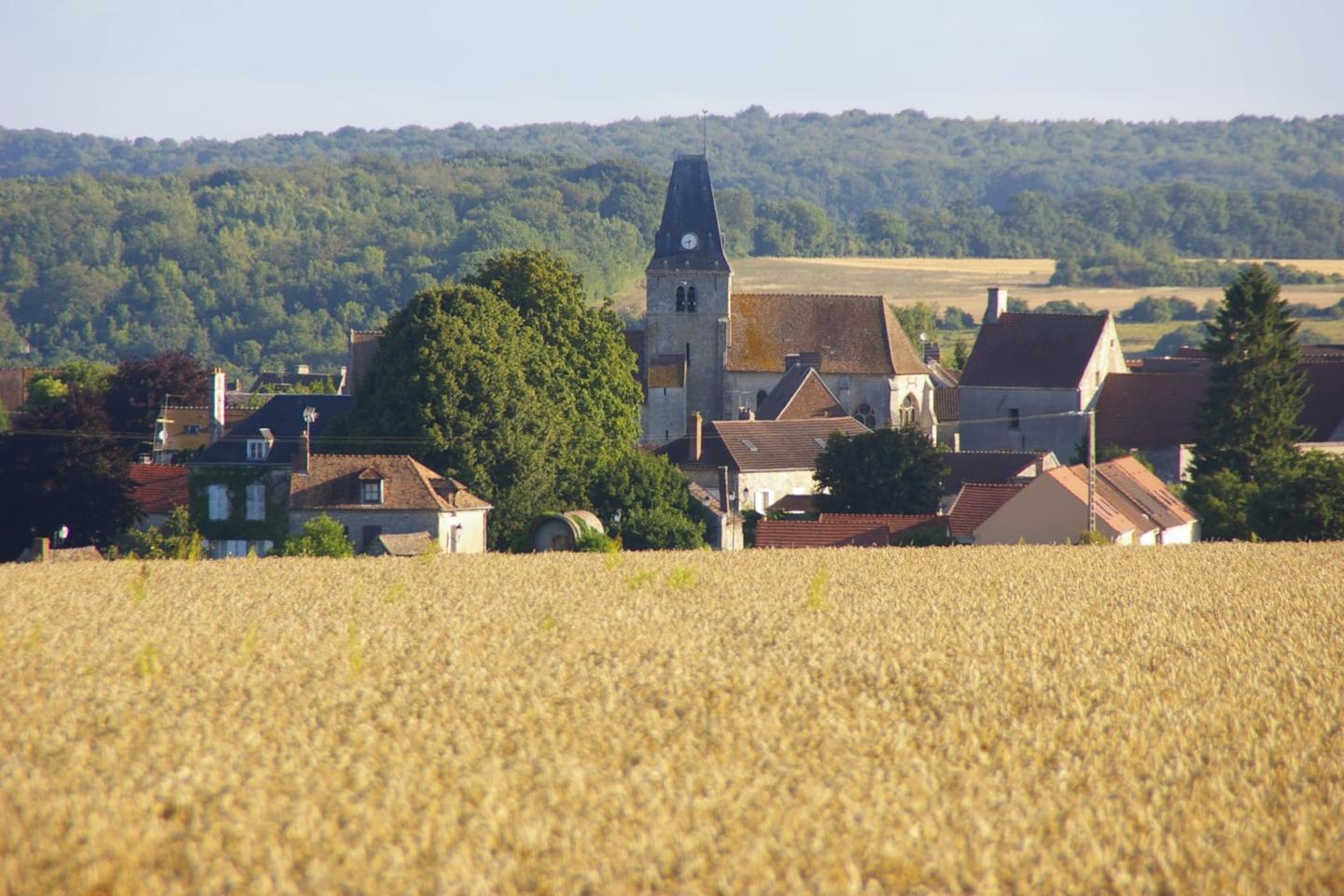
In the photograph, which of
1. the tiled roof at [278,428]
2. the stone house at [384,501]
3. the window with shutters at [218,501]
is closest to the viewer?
the stone house at [384,501]

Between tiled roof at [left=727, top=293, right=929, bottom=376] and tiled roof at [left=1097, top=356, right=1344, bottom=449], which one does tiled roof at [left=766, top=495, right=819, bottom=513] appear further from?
tiled roof at [left=727, top=293, right=929, bottom=376]

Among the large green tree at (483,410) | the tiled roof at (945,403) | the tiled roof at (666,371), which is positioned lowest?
the tiled roof at (945,403)

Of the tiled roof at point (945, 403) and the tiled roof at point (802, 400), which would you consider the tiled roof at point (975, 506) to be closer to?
the tiled roof at point (802, 400)

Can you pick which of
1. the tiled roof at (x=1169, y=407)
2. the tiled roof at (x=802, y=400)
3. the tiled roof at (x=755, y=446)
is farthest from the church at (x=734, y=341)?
the tiled roof at (x=755, y=446)

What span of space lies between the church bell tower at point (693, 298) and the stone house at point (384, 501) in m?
36.3

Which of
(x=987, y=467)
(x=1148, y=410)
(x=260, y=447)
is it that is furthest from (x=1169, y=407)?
(x=260, y=447)

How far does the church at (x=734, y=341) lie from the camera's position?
82.8 meters

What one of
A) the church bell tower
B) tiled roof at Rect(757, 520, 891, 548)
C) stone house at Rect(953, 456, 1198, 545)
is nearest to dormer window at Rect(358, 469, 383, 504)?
tiled roof at Rect(757, 520, 891, 548)

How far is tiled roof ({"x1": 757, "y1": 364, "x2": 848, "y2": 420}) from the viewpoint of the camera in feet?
248

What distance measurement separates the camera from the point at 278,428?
2464 inches

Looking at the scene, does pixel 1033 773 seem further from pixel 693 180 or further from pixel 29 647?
pixel 693 180

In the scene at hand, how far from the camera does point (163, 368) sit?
79688 mm

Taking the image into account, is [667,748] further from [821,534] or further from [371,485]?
[371,485]

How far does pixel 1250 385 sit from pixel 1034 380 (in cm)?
1632
